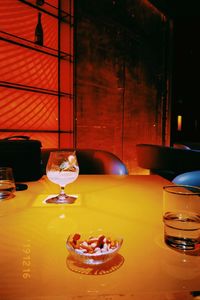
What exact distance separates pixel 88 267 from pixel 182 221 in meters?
0.26

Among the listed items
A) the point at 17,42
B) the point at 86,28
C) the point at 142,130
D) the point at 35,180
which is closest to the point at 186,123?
the point at 142,130

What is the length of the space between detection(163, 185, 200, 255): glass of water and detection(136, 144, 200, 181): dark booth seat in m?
2.45

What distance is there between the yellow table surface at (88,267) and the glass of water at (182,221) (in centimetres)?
3

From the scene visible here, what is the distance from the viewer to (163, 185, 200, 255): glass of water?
598 millimetres

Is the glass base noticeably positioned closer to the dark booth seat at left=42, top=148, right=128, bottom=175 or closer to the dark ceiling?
the dark booth seat at left=42, top=148, right=128, bottom=175

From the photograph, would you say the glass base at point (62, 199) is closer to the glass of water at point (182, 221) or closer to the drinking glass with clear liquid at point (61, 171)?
the drinking glass with clear liquid at point (61, 171)

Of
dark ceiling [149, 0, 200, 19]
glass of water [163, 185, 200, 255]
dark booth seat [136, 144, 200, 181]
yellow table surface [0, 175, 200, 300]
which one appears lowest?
dark booth seat [136, 144, 200, 181]

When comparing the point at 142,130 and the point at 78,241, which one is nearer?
the point at 78,241

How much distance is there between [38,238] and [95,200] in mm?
389

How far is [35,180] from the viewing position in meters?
1.37

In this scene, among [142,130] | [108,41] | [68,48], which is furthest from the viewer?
[142,130]

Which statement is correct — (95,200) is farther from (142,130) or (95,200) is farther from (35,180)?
(142,130)

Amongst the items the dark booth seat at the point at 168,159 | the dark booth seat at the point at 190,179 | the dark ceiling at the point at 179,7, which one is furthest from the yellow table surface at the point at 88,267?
the dark ceiling at the point at 179,7

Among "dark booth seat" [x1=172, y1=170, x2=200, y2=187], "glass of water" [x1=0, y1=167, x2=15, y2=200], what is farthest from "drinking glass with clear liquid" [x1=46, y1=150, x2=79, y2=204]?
"dark booth seat" [x1=172, y1=170, x2=200, y2=187]
